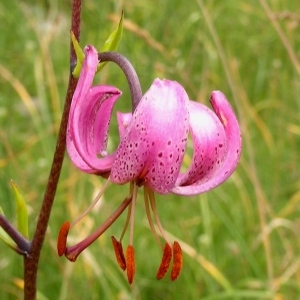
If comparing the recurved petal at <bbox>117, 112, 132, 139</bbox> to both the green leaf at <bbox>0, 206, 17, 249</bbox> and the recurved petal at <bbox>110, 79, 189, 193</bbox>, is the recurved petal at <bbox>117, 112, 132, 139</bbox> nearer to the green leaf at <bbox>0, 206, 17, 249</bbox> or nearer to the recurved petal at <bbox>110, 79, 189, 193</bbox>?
the recurved petal at <bbox>110, 79, 189, 193</bbox>

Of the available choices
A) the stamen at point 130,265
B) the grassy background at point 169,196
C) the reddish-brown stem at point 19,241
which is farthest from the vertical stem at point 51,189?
the grassy background at point 169,196

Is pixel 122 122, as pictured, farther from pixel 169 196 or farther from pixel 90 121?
pixel 169 196

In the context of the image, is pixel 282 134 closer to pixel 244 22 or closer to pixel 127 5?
pixel 127 5

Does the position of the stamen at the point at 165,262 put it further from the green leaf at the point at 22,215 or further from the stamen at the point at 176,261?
the green leaf at the point at 22,215

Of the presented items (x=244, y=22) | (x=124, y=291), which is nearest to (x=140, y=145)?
(x=124, y=291)

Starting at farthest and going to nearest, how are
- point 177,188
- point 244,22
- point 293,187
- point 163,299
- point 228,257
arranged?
1. point 244,22
2. point 293,187
3. point 228,257
4. point 163,299
5. point 177,188

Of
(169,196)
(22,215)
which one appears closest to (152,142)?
(22,215)

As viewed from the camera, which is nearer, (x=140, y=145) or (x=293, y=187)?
(x=140, y=145)
